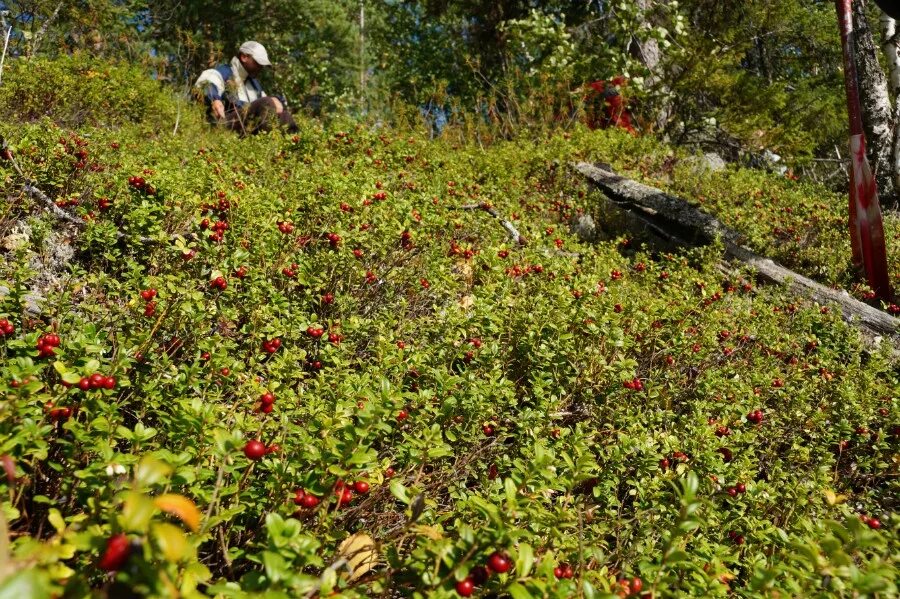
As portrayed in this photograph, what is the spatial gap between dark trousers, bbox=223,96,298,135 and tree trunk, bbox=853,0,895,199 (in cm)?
755

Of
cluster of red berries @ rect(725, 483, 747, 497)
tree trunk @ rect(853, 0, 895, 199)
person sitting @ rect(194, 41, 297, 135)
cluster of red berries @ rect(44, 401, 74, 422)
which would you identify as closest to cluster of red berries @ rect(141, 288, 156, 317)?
cluster of red berries @ rect(44, 401, 74, 422)

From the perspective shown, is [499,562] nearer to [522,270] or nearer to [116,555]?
[116,555]

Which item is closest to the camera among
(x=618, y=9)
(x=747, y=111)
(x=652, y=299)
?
(x=652, y=299)

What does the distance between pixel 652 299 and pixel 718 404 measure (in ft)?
4.17

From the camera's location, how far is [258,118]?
23.4 ft

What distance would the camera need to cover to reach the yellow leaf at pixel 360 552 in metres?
1.56

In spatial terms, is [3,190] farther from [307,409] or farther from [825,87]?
[825,87]

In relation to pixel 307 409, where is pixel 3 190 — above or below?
above

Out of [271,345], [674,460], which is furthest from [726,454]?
[271,345]

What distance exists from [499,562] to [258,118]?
719cm

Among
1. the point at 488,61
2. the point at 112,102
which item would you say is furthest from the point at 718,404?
the point at 488,61

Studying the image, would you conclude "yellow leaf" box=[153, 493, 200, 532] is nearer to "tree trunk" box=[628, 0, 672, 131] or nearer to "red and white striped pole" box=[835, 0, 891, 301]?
"red and white striped pole" box=[835, 0, 891, 301]

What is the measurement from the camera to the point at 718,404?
112 inches

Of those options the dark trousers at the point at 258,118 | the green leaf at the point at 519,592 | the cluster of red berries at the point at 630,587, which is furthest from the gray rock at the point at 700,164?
the green leaf at the point at 519,592
